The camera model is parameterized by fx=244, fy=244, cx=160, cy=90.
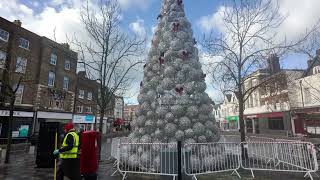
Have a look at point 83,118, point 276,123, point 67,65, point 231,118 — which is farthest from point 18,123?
point 231,118

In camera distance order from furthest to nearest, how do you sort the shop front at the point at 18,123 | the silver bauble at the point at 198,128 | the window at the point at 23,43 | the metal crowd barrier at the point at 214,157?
the window at the point at 23,43
the shop front at the point at 18,123
the silver bauble at the point at 198,128
the metal crowd barrier at the point at 214,157

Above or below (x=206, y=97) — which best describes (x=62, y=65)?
above

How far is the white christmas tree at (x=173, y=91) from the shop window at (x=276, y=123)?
1226 inches

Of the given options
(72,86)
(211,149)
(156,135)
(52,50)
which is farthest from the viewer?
(72,86)

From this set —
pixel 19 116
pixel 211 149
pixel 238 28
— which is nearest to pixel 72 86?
pixel 19 116

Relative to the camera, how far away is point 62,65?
101ft

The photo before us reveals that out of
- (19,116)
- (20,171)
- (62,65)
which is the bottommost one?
(20,171)

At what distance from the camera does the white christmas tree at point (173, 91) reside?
8.76 metres

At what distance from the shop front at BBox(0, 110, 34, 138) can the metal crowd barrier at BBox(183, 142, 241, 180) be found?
832 inches

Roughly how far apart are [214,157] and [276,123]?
1324 inches

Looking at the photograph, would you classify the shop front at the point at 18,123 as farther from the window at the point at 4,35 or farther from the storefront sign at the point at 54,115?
the window at the point at 4,35

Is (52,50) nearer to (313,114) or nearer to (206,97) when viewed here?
(206,97)

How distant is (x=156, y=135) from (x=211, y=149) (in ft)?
6.63

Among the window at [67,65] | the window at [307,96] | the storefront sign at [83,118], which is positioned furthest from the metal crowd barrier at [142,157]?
the window at [307,96]
